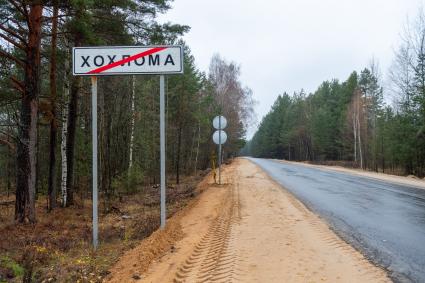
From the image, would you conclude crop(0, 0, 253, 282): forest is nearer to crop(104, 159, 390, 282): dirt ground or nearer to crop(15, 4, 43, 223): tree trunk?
crop(15, 4, 43, 223): tree trunk

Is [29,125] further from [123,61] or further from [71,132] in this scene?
[71,132]

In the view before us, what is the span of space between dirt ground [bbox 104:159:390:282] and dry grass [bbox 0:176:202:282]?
581mm


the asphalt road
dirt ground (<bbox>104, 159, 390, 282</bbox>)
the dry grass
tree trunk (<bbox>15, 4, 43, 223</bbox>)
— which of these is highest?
tree trunk (<bbox>15, 4, 43, 223</bbox>)

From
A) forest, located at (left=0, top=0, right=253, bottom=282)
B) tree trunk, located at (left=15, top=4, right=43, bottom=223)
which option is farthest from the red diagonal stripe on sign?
tree trunk, located at (left=15, top=4, right=43, bottom=223)

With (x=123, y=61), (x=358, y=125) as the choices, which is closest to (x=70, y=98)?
(x=123, y=61)

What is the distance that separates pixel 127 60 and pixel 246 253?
4255mm

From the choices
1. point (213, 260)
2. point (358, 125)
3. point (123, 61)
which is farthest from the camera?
point (358, 125)

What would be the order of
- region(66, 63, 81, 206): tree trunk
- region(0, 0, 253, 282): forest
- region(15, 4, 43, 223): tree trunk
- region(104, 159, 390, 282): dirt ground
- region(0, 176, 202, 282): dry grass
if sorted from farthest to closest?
region(66, 63, 81, 206): tree trunk
region(15, 4, 43, 223): tree trunk
region(0, 0, 253, 282): forest
region(0, 176, 202, 282): dry grass
region(104, 159, 390, 282): dirt ground

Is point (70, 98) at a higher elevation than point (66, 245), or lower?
higher

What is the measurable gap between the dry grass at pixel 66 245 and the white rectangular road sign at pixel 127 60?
343 cm

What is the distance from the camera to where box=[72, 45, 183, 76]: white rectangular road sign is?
25.2 ft

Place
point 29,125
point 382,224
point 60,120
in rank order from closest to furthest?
1. point 382,224
2. point 29,125
3. point 60,120

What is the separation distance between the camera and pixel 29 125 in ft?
34.9

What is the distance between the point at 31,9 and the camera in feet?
35.9
